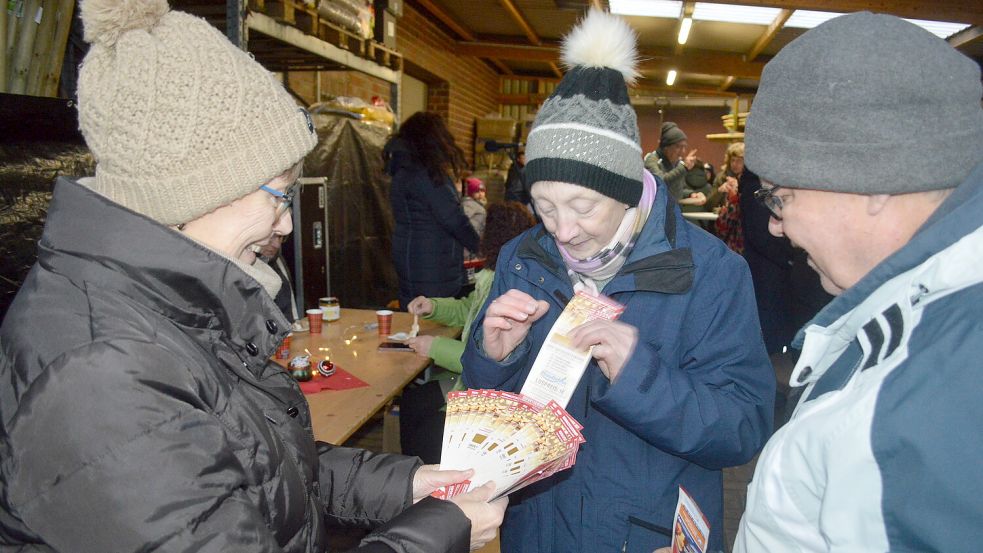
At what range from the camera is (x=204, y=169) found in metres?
1.10

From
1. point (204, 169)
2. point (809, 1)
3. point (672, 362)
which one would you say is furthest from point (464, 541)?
point (809, 1)

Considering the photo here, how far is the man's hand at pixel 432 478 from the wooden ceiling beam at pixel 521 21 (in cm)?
832

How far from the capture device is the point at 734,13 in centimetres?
859

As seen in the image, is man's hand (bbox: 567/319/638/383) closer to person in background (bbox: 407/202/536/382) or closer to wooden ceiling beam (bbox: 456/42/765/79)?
person in background (bbox: 407/202/536/382)

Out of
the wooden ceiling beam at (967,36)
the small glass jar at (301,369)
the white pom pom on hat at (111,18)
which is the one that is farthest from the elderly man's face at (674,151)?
the white pom pom on hat at (111,18)

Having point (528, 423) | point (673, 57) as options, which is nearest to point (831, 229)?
point (528, 423)

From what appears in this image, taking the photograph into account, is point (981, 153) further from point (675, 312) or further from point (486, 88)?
point (486, 88)

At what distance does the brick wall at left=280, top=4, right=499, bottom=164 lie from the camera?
24.4 ft

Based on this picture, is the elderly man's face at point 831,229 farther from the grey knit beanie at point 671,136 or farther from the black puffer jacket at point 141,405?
the grey knit beanie at point 671,136

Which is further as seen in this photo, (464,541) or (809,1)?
(809,1)

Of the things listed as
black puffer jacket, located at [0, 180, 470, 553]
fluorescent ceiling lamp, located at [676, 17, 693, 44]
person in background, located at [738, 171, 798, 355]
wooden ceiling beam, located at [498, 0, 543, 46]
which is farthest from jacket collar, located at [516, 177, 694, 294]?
wooden ceiling beam, located at [498, 0, 543, 46]

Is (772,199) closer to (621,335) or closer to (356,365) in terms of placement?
(621,335)

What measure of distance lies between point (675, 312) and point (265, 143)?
1021mm

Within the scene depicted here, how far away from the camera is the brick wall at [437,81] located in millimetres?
7441
